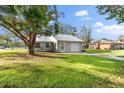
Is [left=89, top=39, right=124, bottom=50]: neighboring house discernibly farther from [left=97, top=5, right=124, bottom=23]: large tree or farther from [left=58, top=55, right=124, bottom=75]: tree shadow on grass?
[left=97, top=5, right=124, bottom=23]: large tree

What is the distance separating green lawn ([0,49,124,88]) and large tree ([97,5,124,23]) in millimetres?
1319

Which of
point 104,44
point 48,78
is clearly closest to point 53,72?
point 48,78

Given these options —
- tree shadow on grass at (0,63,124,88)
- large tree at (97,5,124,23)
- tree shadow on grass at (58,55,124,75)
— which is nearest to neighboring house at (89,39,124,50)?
tree shadow on grass at (58,55,124,75)

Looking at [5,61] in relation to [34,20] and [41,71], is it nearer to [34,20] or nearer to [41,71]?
[41,71]

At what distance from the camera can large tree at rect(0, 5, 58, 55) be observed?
4.37m

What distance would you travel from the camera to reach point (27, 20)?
4727 mm

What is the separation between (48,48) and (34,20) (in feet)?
9.44

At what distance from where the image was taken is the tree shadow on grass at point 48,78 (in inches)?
165

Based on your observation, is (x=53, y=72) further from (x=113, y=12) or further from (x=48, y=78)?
(x=113, y=12)

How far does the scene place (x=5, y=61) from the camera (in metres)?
5.16

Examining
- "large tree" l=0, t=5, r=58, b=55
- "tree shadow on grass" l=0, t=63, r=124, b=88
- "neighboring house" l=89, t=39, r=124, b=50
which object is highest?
"large tree" l=0, t=5, r=58, b=55

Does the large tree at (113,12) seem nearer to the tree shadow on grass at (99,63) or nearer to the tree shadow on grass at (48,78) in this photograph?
the tree shadow on grass at (99,63)

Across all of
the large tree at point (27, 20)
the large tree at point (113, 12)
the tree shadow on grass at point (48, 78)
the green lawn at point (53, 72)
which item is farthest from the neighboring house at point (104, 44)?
the tree shadow on grass at point (48, 78)
